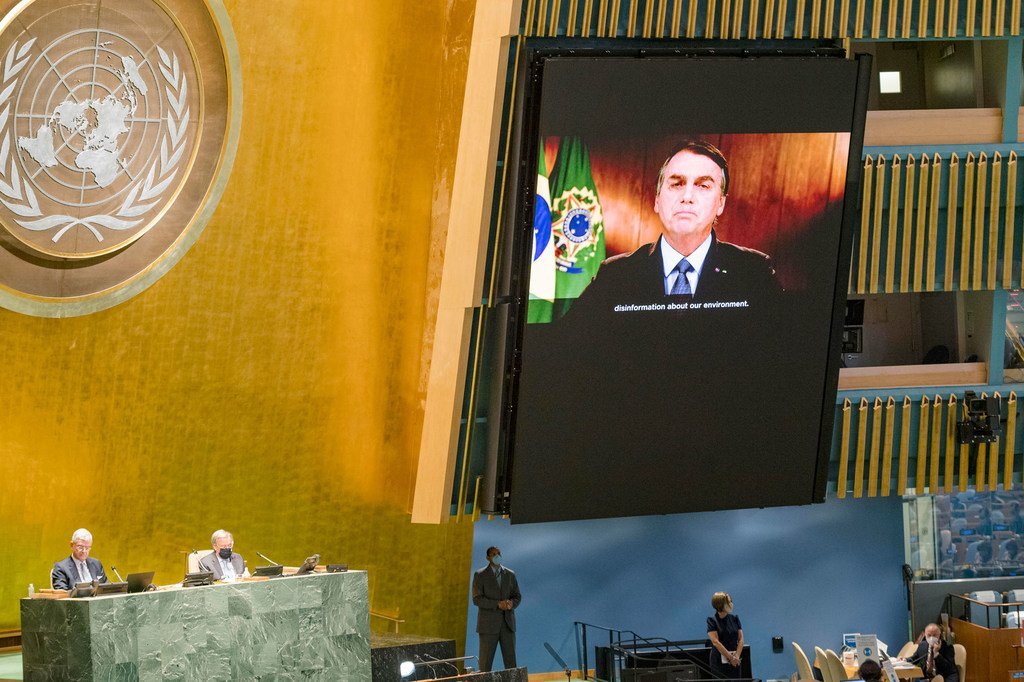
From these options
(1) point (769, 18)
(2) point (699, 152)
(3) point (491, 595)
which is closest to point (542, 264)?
(2) point (699, 152)

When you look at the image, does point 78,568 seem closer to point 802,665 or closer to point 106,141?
point 106,141

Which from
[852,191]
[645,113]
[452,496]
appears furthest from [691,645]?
[645,113]

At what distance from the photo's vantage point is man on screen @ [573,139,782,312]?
30.4 feet

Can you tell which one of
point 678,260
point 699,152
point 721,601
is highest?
point 699,152

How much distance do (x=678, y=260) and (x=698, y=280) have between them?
219 mm

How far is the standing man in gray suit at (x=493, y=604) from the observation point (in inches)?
393

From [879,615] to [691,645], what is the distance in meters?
2.13

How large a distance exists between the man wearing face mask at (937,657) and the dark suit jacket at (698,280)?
12.1 feet

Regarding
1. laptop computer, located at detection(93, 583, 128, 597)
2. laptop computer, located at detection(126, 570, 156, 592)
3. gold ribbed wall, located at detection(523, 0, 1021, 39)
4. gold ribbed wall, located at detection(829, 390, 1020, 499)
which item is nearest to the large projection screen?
gold ribbed wall, located at detection(523, 0, 1021, 39)

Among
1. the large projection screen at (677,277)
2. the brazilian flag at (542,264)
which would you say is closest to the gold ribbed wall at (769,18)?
the large projection screen at (677,277)

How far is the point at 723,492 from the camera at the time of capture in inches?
392

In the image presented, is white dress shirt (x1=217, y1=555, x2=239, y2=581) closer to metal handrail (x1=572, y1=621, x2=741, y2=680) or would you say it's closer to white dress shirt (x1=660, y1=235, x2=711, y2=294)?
white dress shirt (x1=660, y1=235, x2=711, y2=294)

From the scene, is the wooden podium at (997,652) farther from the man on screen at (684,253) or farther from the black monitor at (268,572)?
the black monitor at (268,572)

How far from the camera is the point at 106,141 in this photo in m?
8.36
